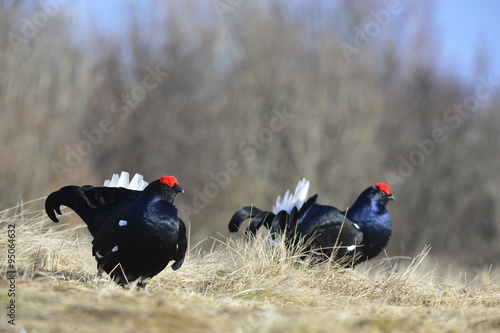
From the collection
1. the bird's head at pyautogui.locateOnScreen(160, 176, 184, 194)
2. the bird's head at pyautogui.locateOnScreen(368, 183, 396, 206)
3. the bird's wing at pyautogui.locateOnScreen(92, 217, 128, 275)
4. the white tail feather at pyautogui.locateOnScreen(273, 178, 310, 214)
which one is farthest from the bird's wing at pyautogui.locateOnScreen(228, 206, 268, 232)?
the bird's wing at pyautogui.locateOnScreen(92, 217, 128, 275)

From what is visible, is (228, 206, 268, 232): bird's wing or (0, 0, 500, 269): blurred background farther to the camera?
(0, 0, 500, 269): blurred background

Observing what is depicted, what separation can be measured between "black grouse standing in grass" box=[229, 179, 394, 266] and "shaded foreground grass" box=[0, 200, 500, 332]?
0.53m

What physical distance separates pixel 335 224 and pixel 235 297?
2088 mm

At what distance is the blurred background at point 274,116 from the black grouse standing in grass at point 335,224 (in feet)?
35.6

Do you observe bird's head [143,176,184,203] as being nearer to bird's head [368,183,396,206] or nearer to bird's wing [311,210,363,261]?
bird's wing [311,210,363,261]

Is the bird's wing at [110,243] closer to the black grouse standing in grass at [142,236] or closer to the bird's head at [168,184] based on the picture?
the black grouse standing in grass at [142,236]

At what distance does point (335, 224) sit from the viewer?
6238mm

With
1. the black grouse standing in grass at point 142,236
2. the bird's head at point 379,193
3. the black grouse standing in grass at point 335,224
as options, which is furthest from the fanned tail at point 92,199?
the bird's head at point 379,193

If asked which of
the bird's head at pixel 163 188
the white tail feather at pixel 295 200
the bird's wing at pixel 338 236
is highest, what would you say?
the bird's head at pixel 163 188

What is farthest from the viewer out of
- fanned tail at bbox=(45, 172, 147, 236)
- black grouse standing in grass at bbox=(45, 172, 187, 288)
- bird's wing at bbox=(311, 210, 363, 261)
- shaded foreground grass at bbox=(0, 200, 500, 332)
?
bird's wing at bbox=(311, 210, 363, 261)

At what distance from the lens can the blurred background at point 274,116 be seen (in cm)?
2125

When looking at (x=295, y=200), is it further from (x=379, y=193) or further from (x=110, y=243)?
(x=110, y=243)

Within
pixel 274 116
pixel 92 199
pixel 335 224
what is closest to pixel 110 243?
pixel 92 199

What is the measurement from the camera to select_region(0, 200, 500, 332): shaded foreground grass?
2914 millimetres
